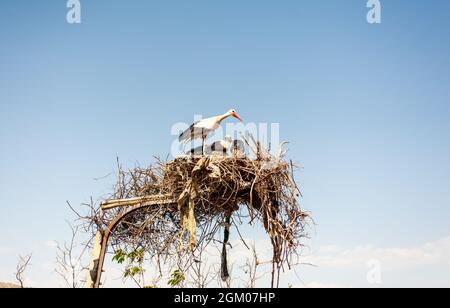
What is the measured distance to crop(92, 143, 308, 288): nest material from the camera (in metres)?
8.38

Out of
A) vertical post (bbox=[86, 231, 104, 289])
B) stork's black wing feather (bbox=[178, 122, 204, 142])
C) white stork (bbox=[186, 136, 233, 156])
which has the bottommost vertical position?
vertical post (bbox=[86, 231, 104, 289])

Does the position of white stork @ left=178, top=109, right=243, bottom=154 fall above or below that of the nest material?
above

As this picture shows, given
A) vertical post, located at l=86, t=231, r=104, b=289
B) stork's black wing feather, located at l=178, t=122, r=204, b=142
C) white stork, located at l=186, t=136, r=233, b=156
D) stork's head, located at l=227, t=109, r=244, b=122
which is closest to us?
vertical post, located at l=86, t=231, r=104, b=289

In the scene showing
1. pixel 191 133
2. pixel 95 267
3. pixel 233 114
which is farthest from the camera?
pixel 233 114

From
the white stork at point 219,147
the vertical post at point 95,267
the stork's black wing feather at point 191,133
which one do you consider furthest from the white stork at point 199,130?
the vertical post at point 95,267

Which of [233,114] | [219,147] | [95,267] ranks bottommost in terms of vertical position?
[95,267]

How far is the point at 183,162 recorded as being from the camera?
8430 mm

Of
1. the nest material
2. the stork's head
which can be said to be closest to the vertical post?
the nest material

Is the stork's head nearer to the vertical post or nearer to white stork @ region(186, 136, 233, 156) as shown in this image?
white stork @ region(186, 136, 233, 156)

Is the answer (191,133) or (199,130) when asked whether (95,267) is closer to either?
(191,133)

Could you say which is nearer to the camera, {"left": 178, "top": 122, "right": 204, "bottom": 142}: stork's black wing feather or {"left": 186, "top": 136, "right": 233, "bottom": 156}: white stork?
{"left": 186, "top": 136, "right": 233, "bottom": 156}: white stork

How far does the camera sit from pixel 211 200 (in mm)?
8883

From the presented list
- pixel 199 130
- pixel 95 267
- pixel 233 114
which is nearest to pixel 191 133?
pixel 199 130

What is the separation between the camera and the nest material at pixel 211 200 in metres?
8.38
